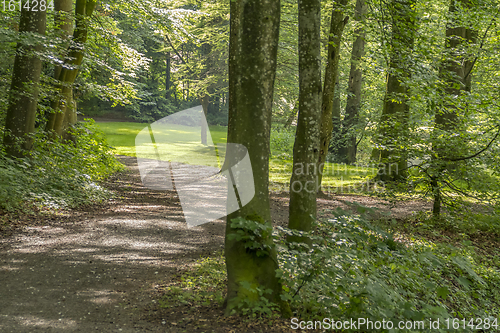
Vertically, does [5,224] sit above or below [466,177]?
below

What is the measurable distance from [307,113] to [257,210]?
2034mm

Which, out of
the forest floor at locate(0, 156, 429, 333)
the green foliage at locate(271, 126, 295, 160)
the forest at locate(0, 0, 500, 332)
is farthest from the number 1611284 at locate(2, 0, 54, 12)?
the green foliage at locate(271, 126, 295, 160)

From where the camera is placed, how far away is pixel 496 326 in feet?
14.2

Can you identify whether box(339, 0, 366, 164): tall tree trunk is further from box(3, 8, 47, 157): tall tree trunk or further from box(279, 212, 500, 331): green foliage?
box(3, 8, 47, 157): tall tree trunk

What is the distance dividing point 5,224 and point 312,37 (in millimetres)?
5985

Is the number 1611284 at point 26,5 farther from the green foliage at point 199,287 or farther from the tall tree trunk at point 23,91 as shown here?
the green foliage at point 199,287

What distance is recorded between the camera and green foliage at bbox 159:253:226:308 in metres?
3.97

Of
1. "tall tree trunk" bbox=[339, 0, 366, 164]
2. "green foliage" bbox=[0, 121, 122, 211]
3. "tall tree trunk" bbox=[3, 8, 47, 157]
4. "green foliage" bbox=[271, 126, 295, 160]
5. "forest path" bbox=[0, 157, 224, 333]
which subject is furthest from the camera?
"green foliage" bbox=[271, 126, 295, 160]

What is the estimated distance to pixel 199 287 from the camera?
4.38 metres

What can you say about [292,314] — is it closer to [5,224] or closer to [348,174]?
[5,224]

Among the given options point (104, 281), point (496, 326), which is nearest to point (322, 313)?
point (496, 326)

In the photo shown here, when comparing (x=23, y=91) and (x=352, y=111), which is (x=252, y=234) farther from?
(x=352, y=111)

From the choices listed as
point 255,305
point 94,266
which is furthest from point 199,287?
point 94,266

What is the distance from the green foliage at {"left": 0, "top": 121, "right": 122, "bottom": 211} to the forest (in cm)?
4
